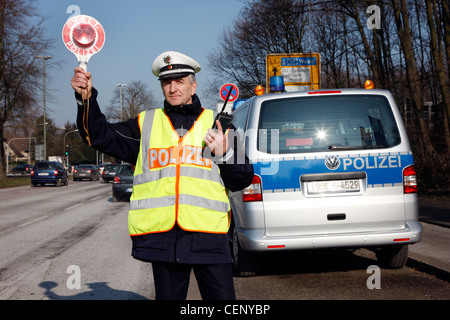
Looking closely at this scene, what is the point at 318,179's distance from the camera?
18.6ft

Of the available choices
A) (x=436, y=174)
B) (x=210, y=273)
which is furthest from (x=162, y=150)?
(x=436, y=174)

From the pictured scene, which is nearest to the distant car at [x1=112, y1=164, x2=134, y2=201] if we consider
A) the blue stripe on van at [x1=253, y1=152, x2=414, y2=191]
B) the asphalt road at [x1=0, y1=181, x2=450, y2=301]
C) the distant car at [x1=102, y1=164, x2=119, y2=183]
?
the asphalt road at [x1=0, y1=181, x2=450, y2=301]

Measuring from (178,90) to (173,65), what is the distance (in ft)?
0.46

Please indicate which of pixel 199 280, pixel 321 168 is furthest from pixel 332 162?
pixel 199 280

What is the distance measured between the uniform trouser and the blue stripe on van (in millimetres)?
2830

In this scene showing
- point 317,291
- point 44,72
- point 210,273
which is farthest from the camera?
point 44,72

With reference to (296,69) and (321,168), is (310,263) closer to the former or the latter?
(321,168)

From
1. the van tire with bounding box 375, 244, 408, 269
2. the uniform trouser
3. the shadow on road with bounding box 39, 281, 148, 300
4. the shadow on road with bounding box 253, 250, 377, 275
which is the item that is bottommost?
the shadow on road with bounding box 253, 250, 377, 275

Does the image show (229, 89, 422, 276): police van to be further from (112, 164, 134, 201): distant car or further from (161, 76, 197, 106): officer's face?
(112, 164, 134, 201): distant car

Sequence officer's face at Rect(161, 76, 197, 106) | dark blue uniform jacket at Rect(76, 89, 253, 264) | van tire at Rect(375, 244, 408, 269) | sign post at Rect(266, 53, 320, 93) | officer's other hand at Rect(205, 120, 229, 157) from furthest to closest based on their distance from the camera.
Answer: sign post at Rect(266, 53, 320, 93) < van tire at Rect(375, 244, 408, 269) < officer's face at Rect(161, 76, 197, 106) < dark blue uniform jacket at Rect(76, 89, 253, 264) < officer's other hand at Rect(205, 120, 229, 157)

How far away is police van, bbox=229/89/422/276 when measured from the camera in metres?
5.62

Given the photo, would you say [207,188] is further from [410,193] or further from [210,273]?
[410,193]
